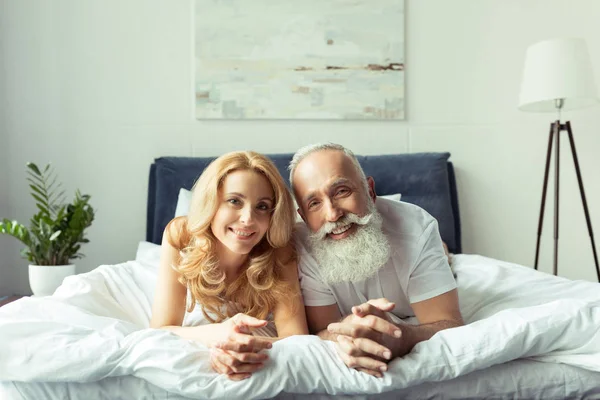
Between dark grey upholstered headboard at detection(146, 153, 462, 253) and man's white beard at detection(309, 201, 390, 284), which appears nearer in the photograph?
man's white beard at detection(309, 201, 390, 284)

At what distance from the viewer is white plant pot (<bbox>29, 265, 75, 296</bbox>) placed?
2943 millimetres

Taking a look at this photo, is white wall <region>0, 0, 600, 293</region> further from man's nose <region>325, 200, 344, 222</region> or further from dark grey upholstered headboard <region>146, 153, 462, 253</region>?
man's nose <region>325, 200, 344, 222</region>

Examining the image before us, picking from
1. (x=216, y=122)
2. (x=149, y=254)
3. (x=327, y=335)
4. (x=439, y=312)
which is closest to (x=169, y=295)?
(x=327, y=335)

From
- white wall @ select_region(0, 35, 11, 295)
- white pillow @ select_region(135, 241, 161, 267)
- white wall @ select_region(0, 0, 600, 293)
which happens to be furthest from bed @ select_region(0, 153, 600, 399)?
white wall @ select_region(0, 35, 11, 295)

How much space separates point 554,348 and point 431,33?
2664 mm

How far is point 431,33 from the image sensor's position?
3.68 meters

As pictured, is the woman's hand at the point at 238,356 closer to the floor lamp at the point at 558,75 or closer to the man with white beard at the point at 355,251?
the man with white beard at the point at 355,251

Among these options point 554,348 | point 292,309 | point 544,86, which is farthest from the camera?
point 544,86

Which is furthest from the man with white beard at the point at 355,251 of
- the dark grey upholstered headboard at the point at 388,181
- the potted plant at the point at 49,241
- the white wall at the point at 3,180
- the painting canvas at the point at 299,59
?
the white wall at the point at 3,180

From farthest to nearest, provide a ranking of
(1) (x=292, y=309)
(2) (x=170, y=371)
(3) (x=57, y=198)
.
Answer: (3) (x=57, y=198) < (1) (x=292, y=309) < (2) (x=170, y=371)

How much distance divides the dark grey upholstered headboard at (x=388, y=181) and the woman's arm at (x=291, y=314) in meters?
1.51

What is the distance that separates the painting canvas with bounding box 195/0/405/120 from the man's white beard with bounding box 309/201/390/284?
6.39 ft

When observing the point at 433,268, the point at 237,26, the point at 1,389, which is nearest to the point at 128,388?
the point at 1,389

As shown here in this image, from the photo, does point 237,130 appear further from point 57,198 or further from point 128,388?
point 128,388
